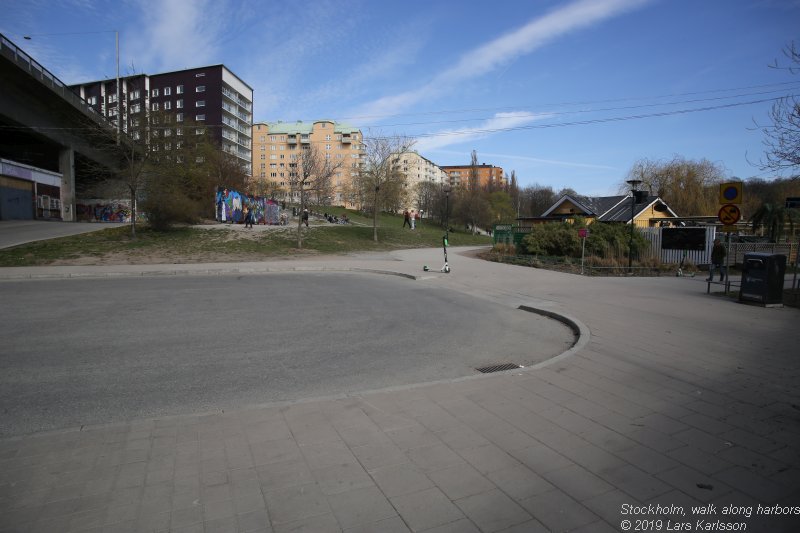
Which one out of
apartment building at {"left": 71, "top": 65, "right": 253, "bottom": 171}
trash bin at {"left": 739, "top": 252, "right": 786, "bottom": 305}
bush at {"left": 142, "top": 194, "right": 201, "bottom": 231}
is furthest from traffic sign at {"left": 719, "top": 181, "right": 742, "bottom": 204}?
apartment building at {"left": 71, "top": 65, "right": 253, "bottom": 171}

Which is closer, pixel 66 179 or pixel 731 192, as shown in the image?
pixel 731 192

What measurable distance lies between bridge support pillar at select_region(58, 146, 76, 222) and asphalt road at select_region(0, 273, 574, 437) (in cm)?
3673

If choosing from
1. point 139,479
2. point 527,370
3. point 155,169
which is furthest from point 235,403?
point 155,169

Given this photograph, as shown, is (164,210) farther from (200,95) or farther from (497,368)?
(200,95)

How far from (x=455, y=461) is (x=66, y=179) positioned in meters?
50.6

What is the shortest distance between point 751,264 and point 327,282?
11897mm

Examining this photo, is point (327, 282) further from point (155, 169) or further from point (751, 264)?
point (155, 169)

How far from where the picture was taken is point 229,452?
337 centimetres

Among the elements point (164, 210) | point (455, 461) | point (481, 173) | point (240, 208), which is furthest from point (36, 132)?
point (481, 173)

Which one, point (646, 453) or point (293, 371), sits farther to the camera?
point (293, 371)

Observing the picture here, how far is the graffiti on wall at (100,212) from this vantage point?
45781mm

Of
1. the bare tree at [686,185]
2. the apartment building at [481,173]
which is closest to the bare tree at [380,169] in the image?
the bare tree at [686,185]

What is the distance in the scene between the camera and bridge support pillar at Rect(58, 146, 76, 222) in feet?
135

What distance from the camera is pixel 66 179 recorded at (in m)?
41.3
